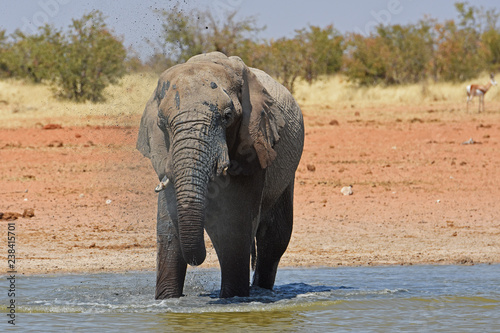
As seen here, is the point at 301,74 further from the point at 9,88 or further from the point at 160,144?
the point at 160,144

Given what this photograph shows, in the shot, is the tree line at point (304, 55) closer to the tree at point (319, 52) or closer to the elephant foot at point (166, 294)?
the tree at point (319, 52)

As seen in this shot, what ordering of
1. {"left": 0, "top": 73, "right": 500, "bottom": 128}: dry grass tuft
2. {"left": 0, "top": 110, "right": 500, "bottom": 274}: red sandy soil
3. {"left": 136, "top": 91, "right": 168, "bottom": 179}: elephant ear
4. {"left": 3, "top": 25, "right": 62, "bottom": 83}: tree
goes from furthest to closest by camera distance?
{"left": 3, "top": 25, "right": 62, "bottom": 83}: tree → {"left": 0, "top": 73, "right": 500, "bottom": 128}: dry grass tuft → {"left": 0, "top": 110, "right": 500, "bottom": 274}: red sandy soil → {"left": 136, "top": 91, "right": 168, "bottom": 179}: elephant ear

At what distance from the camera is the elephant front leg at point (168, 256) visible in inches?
244

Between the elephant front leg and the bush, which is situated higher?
the bush

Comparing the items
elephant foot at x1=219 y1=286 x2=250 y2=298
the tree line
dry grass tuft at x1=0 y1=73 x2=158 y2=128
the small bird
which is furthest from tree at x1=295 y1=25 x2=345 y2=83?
elephant foot at x1=219 y1=286 x2=250 y2=298

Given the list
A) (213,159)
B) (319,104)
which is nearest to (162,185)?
(213,159)

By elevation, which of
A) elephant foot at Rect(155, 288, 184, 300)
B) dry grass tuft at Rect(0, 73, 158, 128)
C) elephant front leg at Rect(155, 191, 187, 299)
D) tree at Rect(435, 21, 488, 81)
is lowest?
elephant foot at Rect(155, 288, 184, 300)

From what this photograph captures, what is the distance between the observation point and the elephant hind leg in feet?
24.8

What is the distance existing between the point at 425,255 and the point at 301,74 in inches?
870

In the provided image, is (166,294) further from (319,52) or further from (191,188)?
(319,52)

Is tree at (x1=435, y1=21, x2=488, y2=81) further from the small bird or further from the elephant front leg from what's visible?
the elephant front leg

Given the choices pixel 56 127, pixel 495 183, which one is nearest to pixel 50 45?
pixel 56 127

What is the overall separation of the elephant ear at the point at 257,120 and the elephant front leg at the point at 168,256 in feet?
2.34

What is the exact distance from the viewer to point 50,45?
84.4 feet
